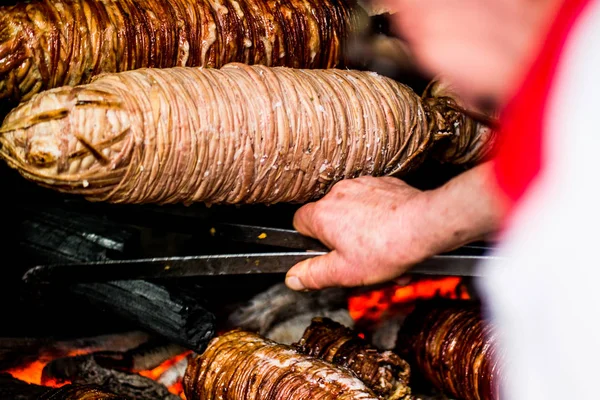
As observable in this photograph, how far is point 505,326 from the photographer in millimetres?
1600

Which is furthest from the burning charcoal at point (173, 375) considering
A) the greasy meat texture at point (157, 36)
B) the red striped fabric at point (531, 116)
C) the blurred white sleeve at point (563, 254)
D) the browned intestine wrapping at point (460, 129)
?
the red striped fabric at point (531, 116)

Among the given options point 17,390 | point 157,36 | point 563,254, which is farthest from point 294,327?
point 563,254

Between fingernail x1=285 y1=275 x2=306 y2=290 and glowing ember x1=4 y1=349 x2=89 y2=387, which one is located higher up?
fingernail x1=285 y1=275 x2=306 y2=290

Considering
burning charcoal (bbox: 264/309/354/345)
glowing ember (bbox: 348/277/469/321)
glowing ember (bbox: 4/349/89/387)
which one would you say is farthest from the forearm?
glowing ember (bbox: 4/349/89/387)

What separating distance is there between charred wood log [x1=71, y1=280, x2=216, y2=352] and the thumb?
53 centimetres

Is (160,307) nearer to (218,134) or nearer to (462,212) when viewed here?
(218,134)

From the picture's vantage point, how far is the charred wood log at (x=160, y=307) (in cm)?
280

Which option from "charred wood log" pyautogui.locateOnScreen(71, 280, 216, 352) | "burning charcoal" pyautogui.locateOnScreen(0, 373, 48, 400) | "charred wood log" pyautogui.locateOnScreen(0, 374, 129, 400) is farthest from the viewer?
"charred wood log" pyautogui.locateOnScreen(71, 280, 216, 352)

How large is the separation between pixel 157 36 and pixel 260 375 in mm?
1285

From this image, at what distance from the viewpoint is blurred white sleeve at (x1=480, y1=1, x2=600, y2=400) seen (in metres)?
1.29

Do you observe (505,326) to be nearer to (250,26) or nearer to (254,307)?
(250,26)

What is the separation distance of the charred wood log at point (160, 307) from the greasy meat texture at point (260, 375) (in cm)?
12

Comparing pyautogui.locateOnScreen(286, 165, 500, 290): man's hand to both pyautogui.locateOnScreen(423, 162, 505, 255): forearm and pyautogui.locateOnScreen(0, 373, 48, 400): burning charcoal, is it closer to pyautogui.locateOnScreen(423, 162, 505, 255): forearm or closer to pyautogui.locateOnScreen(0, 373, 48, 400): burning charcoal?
pyautogui.locateOnScreen(423, 162, 505, 255): forearm

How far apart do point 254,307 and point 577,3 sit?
7.69ft
